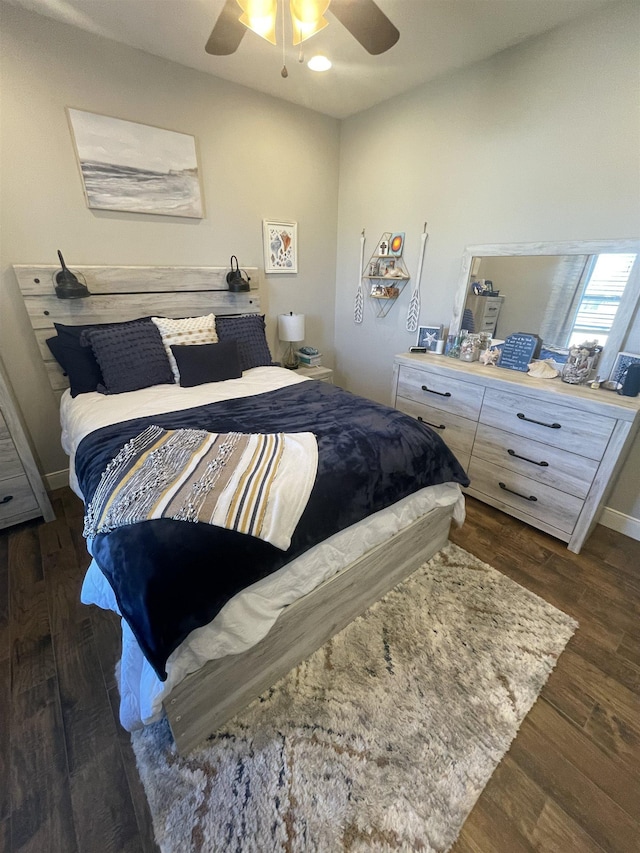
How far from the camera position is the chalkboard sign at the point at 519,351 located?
6.99 ft

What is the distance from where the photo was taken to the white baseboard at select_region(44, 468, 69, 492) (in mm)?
2371

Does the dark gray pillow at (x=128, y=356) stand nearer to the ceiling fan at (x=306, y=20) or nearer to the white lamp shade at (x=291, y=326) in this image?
the white lamp shade at (x=291, y=326)

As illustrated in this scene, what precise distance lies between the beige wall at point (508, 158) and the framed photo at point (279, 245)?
0.58 m

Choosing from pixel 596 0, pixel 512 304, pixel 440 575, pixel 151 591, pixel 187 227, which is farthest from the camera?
pixel 187 227

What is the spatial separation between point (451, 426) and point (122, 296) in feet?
7.70

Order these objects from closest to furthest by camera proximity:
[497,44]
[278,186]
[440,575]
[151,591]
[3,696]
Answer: [151,591]
[3,696]
[440,575]
[497,44]
[278,186]

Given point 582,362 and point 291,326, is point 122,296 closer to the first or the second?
point 291,326

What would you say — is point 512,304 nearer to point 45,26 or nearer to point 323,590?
point 323,590

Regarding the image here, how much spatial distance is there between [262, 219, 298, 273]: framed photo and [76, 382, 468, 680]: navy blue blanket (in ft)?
4.69

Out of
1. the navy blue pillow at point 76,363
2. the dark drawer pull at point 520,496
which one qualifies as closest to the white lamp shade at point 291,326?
the navy blue pillow at point 76,363

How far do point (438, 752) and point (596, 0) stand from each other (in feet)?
10.4

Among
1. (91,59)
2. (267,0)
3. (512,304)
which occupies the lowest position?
(512,304)

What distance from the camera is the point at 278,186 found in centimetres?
283

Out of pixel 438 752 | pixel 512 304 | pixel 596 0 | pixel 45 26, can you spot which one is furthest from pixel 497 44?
pixel 438 752
